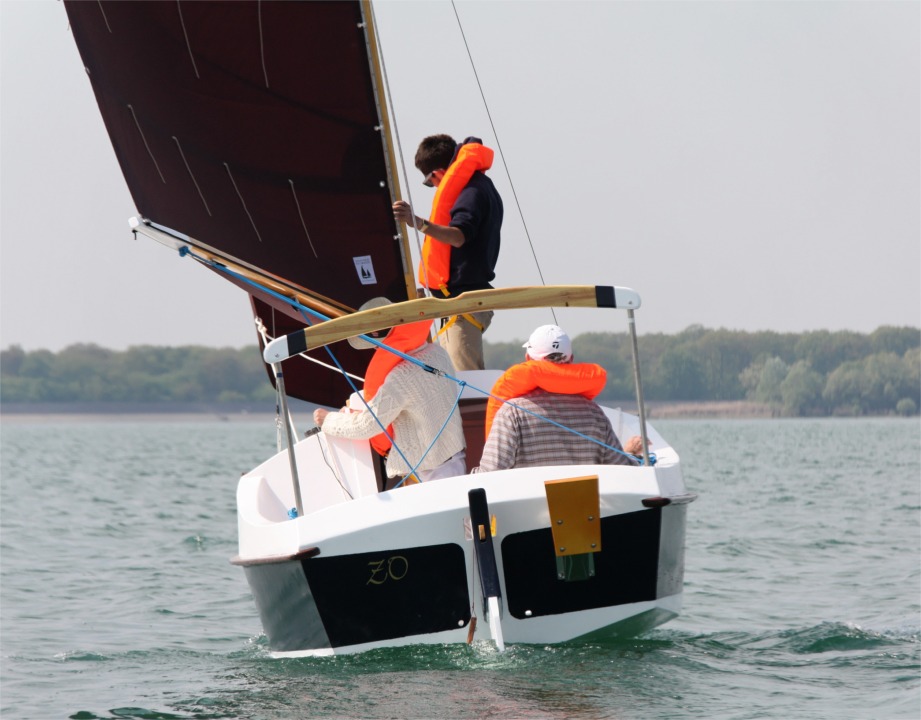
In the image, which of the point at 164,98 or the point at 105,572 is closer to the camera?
Result: the point at 164,98

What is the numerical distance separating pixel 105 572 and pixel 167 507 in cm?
669

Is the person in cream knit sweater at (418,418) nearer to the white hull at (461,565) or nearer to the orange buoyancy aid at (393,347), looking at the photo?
the orange buoyancy aid at (393,347)

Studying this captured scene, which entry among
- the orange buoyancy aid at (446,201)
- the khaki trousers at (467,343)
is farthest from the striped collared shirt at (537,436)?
the khaki trousers at (467,343)

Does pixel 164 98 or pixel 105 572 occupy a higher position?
pixel 164 98

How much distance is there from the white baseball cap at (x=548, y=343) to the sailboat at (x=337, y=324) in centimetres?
18

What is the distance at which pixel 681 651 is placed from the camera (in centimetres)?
610

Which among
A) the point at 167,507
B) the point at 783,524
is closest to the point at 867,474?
the point at 783,524

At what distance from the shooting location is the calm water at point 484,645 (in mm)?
5090

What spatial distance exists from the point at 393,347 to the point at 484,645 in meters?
1.44

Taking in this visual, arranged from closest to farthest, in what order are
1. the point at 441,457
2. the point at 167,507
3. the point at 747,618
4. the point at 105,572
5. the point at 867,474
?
1. the point at 441,457
2. the point at 747,618
3. the point at 105,572
4. the point at 167,507
5. the point at 867,474

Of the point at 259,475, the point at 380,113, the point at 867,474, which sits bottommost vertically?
the point at 867,474

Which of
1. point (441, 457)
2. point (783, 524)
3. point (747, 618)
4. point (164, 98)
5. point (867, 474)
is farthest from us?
point (867, 474)

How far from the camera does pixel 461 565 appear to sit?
522 cm

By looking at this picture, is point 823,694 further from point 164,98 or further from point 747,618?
point 164,98
